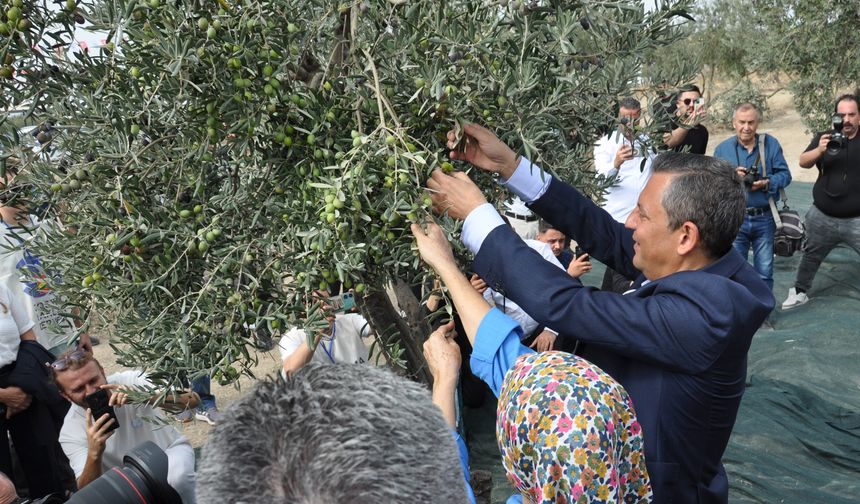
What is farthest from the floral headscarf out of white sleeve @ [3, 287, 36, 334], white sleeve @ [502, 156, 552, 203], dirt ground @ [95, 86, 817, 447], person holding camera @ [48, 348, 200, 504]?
dirt ground @ [95, 86, 817, 447]

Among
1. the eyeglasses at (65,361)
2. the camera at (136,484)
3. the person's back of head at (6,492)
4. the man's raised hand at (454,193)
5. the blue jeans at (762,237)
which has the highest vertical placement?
the man's raised hand at (454,193)

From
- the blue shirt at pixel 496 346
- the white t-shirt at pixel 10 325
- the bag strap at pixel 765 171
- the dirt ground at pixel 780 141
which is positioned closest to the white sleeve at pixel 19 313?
the white t-shirt at pixel 10 325

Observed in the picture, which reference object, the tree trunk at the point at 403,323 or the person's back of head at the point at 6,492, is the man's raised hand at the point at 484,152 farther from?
the person's back of head at the point at 6,492

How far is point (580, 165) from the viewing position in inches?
115

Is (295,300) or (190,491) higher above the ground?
(295,300)

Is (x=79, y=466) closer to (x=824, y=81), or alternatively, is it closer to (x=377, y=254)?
(x=377, y=254)

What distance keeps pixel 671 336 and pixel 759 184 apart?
225 inches

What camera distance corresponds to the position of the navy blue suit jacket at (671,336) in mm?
2064

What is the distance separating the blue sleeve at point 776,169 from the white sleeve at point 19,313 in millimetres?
6490

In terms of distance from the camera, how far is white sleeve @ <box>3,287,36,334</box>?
4.78 metres

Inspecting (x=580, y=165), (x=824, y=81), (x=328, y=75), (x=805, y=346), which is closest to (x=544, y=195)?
(x=580, y=165)

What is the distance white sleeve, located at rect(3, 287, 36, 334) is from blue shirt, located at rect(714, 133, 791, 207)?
6.06 meters

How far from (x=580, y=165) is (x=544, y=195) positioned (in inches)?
15.8

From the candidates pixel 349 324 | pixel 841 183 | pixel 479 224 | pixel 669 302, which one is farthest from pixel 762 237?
pixel 479 224
